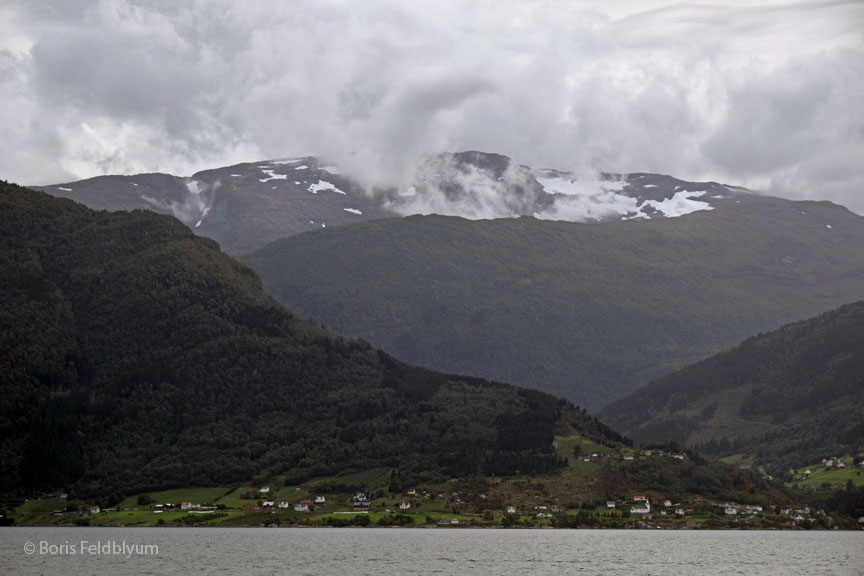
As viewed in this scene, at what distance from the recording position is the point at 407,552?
150m

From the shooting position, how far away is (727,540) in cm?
18188

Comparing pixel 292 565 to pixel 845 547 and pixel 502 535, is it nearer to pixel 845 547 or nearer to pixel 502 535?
pixel 502 535

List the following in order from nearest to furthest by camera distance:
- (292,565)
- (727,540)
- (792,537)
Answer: (292,565) < (727,540) < (792,537)

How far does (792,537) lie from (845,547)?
90.5ft

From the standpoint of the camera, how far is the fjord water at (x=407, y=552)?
127688 millimetres

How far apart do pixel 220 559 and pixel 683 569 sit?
50.1m

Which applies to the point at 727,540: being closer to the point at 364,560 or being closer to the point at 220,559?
the point at 364,560

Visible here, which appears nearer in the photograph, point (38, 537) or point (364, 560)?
point (364, 560)

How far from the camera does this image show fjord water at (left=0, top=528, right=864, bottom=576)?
128 metres

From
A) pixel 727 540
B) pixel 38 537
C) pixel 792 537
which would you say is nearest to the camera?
pixel 38 537

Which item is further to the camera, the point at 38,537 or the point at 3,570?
the point at 38,537

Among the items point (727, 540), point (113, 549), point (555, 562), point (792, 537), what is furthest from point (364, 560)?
point (792, 537)

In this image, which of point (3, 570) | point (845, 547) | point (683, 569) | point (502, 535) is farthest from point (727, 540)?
point (3, 570)

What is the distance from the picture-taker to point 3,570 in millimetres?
117812
